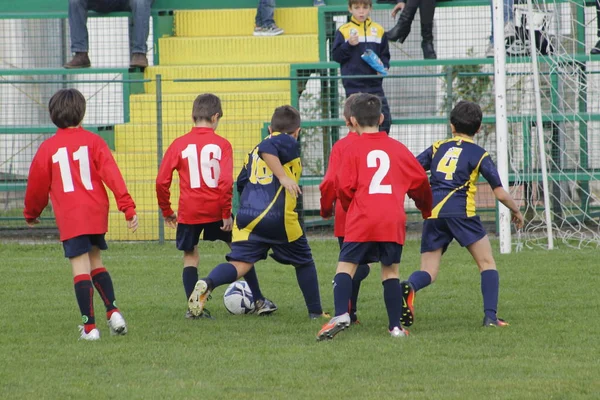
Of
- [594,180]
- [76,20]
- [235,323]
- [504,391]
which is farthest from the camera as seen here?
[76,20]

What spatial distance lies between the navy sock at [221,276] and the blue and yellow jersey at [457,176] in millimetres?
1344

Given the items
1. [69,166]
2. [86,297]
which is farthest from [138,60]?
[86,297]

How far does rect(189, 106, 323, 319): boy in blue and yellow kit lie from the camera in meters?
6.72

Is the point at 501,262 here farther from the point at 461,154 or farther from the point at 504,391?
the point at 504,391

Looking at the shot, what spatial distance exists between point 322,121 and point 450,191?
5.40 metres

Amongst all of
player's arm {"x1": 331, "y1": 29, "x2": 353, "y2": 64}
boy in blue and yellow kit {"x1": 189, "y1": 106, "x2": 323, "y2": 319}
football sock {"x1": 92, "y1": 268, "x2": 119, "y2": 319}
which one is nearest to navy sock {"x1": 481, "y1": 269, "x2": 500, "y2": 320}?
boy in blue and yellow kit {"x1": 189, "y1": 106, "x2": 323, "y2": 319}

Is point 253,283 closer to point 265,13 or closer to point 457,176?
point 457,176

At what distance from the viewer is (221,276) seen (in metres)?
6.67

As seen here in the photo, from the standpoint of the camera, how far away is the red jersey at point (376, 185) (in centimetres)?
603

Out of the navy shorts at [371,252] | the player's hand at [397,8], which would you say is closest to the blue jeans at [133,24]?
the player's hand at [397,8]

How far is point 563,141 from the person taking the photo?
11.9 meters

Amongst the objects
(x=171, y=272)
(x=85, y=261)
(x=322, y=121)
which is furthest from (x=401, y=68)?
(x=85, y=261)

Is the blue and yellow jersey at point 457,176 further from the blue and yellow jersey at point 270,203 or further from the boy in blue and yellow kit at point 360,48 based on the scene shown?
the boy in blue and yellow kit at point 360,48

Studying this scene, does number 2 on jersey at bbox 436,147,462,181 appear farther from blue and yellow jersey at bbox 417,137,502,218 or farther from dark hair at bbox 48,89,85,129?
dark hair at bbox 48,89,85,129
